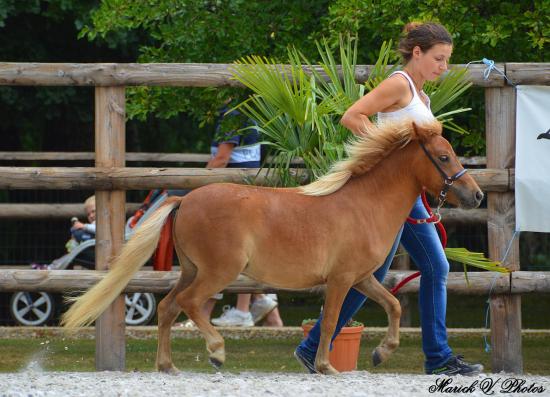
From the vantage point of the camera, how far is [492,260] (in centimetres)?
692

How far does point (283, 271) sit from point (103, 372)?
58.0 inches

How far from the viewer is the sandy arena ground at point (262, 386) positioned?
4.93 meters

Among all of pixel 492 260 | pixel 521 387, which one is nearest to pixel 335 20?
pixel 492 260

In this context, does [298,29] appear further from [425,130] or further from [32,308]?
[32,308]

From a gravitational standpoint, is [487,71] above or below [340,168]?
above

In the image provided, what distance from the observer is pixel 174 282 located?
6750mm

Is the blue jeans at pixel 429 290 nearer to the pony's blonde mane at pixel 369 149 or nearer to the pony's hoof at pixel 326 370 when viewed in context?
the pony's hoof at pixel 326 370

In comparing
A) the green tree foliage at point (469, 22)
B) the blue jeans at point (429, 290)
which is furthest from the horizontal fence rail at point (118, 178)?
the green tree foliage at point (469, 22)

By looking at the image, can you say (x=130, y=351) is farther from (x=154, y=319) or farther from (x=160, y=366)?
(x=154, y=319)

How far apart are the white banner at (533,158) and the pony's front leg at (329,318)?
65.3 inches

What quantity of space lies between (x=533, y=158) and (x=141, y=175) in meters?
2.51

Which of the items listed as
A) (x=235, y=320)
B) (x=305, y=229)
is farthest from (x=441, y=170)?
(x=235, y=320)

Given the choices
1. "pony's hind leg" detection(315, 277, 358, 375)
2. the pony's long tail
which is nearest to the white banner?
"pony's hind leg" detection(315, 277, 358, 375)

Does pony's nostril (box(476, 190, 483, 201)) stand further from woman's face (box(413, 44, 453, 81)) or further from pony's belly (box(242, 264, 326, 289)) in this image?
pony's belly (box(242, 264, 326, 289))
